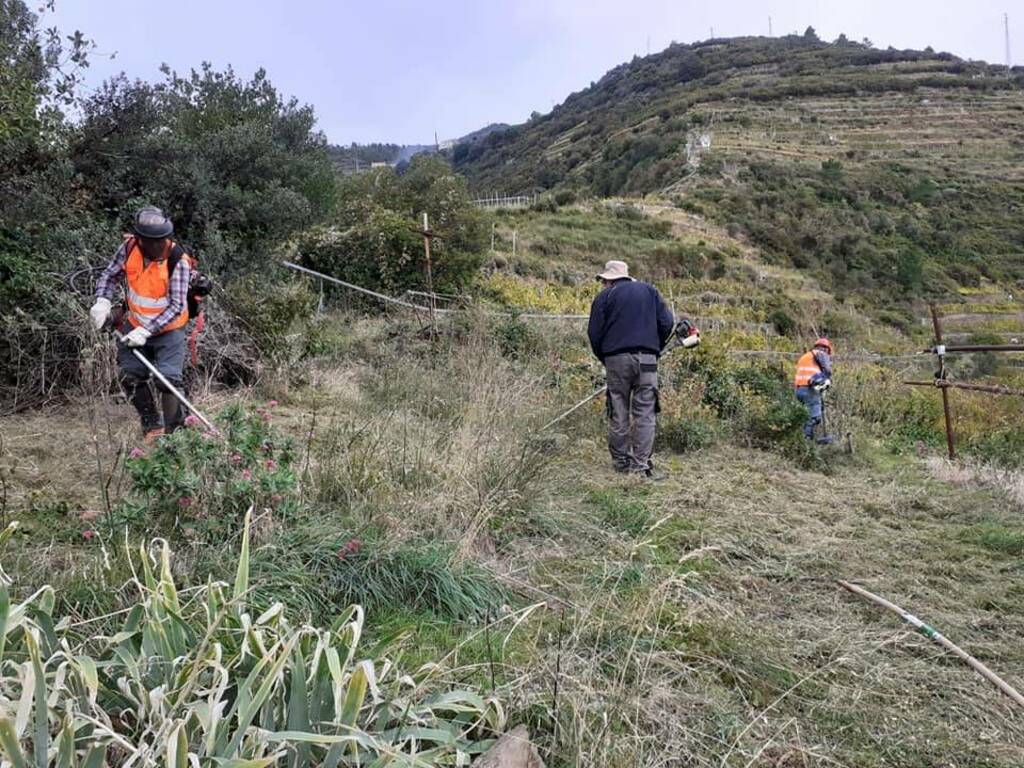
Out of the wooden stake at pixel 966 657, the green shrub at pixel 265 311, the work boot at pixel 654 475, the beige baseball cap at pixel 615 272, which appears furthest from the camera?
the green shrub at pixel 265 311

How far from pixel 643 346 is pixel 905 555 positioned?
2.31 meters

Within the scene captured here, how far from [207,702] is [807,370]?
26.5ft

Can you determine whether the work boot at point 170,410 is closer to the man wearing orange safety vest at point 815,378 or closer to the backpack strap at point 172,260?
the backpack strap at point 172,260

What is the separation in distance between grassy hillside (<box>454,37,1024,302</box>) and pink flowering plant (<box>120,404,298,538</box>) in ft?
102

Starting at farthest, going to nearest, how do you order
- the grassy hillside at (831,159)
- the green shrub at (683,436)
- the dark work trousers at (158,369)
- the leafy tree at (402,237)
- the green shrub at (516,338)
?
the grassy hillside at (831,159)
the leafy tree at (402,237)
the green shrub at (516,338)
the green shrub at (683,436)
the dark work trousers at (158,369)

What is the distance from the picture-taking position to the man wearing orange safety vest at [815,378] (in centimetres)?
807

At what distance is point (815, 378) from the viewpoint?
8102 millimetres

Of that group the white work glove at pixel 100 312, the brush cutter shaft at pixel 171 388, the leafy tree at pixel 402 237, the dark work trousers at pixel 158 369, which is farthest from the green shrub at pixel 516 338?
the white work glove at pixel 100 312

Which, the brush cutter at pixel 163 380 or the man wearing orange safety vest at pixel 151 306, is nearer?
the brush cutter at pixel 163 380

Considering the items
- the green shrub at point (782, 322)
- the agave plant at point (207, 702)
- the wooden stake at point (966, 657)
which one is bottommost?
the green shrub at point (782, 322)

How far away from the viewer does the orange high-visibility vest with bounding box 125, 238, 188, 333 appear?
4.21m

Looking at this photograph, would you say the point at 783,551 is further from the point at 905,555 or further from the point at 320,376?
the point at 320,376

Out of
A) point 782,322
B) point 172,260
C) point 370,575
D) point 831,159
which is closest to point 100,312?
point 172,260

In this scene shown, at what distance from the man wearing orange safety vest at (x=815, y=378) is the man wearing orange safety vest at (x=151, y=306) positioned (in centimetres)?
680
